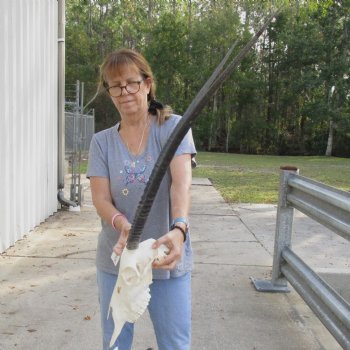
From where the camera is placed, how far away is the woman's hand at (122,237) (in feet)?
5.67

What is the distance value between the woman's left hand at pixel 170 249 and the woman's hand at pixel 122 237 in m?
0.13

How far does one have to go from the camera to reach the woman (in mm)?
2035

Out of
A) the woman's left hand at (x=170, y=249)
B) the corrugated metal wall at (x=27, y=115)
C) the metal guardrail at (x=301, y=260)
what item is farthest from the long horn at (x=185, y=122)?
the corrugated metal wall at (x=27, y=115)

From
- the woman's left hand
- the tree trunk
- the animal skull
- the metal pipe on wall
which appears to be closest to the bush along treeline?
the tree trunk

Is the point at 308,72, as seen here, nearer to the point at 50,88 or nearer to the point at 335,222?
the point at 50,88

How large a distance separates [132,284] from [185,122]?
0.64 m

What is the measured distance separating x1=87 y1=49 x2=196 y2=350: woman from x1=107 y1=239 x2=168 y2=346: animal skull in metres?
0.44

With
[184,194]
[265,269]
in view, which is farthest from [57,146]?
[184,194]

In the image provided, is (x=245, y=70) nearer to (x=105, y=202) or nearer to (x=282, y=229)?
(x=282, y=229)

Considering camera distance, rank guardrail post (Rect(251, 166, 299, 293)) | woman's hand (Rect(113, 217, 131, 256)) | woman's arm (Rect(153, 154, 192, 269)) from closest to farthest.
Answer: woman's hand (Rect(113, 217, 131, 256)), woman's arm (Rect(153, 154, 192, 269)), guardrail post (Rect(251, 166, 299, 293))

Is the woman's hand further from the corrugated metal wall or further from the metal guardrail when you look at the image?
the corrugated metal wall

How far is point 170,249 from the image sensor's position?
168 cm

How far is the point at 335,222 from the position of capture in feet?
9.94

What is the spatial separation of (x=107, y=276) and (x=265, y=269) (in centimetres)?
304
